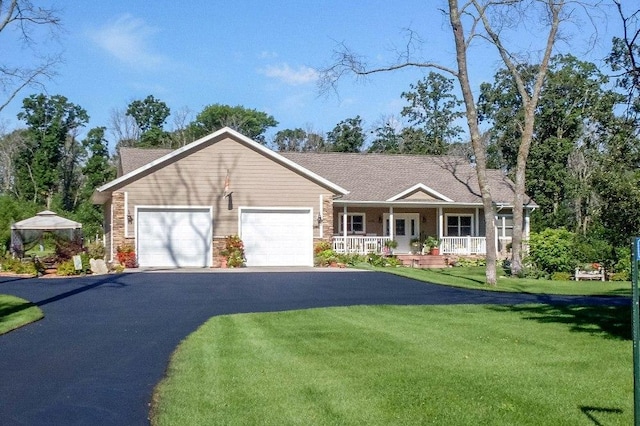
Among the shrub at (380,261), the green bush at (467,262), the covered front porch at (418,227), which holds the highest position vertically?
the covered front porch at (418,227)

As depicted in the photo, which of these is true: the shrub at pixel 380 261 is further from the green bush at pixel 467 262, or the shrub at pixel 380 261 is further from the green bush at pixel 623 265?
the green bush at pixel 623 265

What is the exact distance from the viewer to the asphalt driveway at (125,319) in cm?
816

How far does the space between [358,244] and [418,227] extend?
4.47 meters

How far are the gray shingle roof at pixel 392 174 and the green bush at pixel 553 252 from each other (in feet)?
23.1

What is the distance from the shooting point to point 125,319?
1513cm

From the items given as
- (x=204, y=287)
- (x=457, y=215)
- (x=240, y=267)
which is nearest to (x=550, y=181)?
(x=457, y=215)

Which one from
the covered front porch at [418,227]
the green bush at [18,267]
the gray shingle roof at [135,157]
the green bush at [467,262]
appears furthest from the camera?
the covered front porch at [418,227]

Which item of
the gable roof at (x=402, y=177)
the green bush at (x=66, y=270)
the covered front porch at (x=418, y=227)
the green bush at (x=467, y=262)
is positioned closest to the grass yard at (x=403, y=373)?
the green bush at (x=66, y=270)

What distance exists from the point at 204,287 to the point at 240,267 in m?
7.77

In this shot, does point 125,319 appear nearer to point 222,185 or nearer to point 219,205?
point 219,205

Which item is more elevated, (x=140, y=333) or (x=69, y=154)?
(x=69, y=154)

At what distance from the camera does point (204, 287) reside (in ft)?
71.0

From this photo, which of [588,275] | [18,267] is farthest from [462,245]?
[18,267]

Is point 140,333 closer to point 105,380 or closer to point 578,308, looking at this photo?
point 105,380
